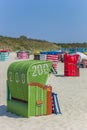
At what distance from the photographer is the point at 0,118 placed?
9.18 m

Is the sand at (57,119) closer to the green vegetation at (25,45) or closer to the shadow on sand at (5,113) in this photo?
the shadow on sand at (5,113)

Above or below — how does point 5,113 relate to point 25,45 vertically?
below

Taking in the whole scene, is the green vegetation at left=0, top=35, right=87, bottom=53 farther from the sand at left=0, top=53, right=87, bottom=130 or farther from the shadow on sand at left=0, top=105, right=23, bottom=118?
the shadow on sand at left=0, top=105, right=23, bottom=118

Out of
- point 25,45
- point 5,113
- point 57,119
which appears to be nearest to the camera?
point 57,119

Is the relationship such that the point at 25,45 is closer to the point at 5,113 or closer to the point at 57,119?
the point at 5,113

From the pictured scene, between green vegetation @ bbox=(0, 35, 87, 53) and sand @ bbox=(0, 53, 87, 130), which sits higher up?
green vegetation @ bbox=(0, 35, 87, 53)

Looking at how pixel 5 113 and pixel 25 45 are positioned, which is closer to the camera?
pixel 5 113

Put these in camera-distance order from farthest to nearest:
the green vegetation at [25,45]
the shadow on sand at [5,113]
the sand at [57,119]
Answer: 1. the green vegetation at [25,45]
2. the shadow on sand at [5,113]
3. the sand at [57,119]

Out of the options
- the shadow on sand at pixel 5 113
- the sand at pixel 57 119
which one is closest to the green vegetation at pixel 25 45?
the sand at pixel 57 119

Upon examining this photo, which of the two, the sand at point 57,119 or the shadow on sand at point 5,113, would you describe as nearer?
the sand at point 57,119

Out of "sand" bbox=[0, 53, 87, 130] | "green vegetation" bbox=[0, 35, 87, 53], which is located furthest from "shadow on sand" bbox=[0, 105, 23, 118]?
"green vegetation" bbox=[0, 35, 87, 53]

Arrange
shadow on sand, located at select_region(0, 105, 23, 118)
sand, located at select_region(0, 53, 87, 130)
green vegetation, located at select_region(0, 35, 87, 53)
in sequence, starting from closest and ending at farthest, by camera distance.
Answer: sand, located at select_region(0, 53, 87, 130) → shadow on sand, located at select_region(0, 105, 23, 118) → green vegetation, located at select_region(0, 35, 87, 53)

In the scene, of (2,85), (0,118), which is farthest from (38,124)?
(2,85)

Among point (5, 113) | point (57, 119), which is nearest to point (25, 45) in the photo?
point (5, 113)
